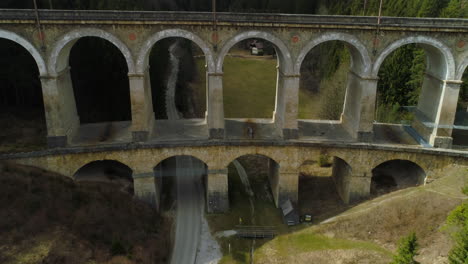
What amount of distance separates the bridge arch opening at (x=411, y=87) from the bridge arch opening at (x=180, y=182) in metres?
19.4

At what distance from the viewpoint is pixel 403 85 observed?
51719mm

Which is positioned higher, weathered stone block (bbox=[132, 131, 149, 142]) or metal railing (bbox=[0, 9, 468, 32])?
metal railing (bbox=[0, 9, 468, 32])

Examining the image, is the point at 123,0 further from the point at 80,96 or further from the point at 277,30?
the point at 277,30

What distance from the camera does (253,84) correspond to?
79062 mm

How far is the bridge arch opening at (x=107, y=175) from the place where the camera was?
3678 centimetres

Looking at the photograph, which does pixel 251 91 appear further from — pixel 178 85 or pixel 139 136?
pixel 139 136

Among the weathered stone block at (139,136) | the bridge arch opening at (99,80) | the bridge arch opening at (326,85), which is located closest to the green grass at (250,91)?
the bridge arch opening at (326,85)

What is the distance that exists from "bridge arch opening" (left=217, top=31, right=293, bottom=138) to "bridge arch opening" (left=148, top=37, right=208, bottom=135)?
4.48 m

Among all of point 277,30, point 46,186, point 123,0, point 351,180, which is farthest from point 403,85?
point 46,186

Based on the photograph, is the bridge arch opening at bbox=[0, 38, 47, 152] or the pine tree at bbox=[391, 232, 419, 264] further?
the bridge arch opening at bbox=[0, 38, 47, 152]

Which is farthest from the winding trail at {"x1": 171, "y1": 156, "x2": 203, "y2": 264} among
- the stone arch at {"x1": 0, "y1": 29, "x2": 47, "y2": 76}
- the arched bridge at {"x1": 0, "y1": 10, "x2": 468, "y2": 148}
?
the stone arch at {"x1": 0, "y1": 29, "x2": 47, "y2": 76}

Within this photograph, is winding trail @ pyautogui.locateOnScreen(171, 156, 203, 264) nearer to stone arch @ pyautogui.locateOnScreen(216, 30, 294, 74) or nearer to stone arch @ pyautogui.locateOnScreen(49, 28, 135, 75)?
stone arch @ pyautogui.locateOnScreen(216, 30, 294, 74)

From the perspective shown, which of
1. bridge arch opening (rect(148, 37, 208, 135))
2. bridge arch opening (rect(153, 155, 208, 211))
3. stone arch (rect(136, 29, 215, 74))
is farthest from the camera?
bridge arch opening (rect(148, 37, 208, 135))

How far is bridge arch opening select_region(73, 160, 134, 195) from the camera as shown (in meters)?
36.8
